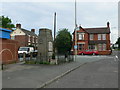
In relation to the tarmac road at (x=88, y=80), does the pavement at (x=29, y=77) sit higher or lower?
higher

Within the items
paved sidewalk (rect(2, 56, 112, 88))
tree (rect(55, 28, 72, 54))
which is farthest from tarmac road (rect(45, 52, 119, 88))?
tree (rect(55, 28, 72, 54))

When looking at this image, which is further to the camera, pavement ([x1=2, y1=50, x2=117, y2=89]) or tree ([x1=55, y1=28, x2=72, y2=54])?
tree ([x1=55, y1=28, x2=72, y2=54])

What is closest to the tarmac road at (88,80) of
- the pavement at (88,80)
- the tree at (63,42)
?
the pavement at (88,80)

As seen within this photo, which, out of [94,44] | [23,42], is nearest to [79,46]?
[94,44]

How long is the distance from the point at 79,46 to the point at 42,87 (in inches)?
1620

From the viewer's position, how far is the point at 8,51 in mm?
17531

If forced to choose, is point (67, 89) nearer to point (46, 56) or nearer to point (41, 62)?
point (41, 62)

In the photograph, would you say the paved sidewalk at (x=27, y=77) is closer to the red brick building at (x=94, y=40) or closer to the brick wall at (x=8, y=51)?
the brick wall at (x=8, y=51)

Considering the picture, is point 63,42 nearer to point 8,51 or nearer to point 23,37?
point 8,51

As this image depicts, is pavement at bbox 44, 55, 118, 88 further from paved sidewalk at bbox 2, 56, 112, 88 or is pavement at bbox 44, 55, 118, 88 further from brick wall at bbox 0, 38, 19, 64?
brick wall at bbox 0, 38, 19, 64

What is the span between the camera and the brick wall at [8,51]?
53.9ft

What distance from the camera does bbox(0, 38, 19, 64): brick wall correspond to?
1644cm

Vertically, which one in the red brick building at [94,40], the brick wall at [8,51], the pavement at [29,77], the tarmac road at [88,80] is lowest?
the tarmac road at [88,80]

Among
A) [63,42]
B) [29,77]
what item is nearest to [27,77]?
[29,77]
